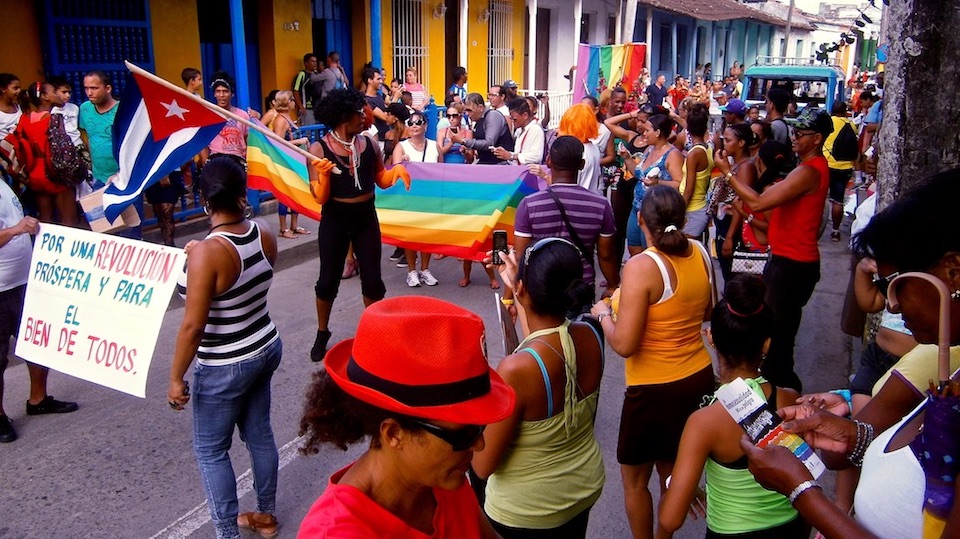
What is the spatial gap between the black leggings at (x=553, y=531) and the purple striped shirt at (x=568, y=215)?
1.97 metres

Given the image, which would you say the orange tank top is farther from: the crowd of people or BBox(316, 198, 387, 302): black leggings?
BBox(316, 198, 387, 302): black leggings

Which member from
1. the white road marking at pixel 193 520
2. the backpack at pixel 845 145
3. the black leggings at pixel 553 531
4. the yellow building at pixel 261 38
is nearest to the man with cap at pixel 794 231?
the black leggings at pixel 553 531

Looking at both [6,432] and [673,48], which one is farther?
[673,48]

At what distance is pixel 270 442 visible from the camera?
3588 millimetres

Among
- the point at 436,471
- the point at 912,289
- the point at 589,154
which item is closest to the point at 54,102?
the point at 589,154

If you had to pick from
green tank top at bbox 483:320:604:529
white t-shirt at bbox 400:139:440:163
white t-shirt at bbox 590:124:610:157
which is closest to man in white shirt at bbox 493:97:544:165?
white t-shirt at bbox 590:124:610:157

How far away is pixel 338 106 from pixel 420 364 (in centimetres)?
399

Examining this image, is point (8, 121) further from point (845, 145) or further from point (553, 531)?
point (845, 145)

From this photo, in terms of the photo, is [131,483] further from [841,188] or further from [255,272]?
[841,188]

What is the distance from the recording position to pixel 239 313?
10.8 feet

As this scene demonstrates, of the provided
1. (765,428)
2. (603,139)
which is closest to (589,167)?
(603,139)

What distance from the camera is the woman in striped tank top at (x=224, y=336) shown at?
10.3ft

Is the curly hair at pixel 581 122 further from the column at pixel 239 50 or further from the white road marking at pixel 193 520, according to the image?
the column at pixel 239 50

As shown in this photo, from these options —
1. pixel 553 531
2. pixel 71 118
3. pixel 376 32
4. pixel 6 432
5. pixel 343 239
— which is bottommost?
pixel 6 432
